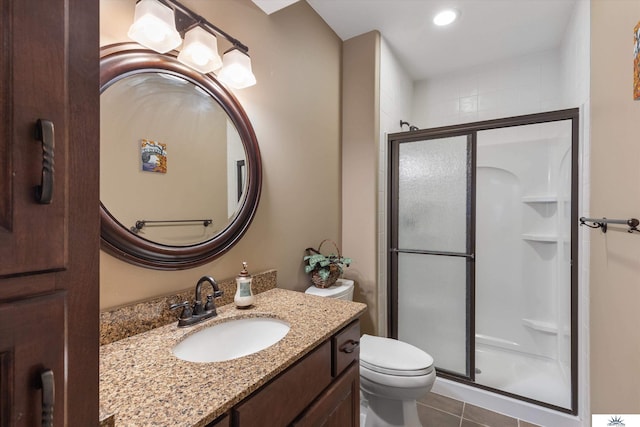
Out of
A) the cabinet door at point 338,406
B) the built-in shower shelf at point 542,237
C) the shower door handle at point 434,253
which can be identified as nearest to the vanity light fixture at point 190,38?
the cabinet door at point 338,406

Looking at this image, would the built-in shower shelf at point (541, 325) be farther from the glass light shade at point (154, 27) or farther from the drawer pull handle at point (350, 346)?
the glass light shade at point (154, 27)

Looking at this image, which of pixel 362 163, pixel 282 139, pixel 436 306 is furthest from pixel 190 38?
pixel 436 306

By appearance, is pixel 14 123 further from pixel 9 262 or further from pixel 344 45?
pixel 344 45

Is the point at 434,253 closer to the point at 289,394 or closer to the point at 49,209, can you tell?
the point at 289,394

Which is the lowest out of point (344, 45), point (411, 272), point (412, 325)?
point (412, 325)

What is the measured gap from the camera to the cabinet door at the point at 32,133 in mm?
349

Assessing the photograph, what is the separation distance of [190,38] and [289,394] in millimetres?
1272

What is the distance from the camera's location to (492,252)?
8.79 feet

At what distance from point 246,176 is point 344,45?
155cm

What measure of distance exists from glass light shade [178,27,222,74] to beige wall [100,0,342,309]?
0.17 meters

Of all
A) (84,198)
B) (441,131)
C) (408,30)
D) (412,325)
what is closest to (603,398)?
(412,325)

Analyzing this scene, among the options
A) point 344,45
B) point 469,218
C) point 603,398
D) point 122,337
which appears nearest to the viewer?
point 122,337

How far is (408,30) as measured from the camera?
2.17 meters

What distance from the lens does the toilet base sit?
154cm
